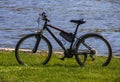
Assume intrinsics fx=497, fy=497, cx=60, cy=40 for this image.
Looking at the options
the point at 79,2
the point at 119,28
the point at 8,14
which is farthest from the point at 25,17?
the point at 79,2

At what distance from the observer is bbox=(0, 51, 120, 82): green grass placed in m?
9.75

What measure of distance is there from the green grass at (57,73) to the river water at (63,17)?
625 centimetres

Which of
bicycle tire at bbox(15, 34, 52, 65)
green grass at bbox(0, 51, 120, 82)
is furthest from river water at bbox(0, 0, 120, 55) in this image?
green grass at bbox(0, 51, 120, 82)

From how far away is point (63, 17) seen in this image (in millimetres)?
30375

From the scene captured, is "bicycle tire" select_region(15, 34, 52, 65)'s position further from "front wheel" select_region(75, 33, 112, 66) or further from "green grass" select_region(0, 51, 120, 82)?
"front wheel" select_region(75, 33, 112, 66)

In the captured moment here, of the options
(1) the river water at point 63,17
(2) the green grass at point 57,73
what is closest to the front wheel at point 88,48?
(2) the green grass at point 57,73

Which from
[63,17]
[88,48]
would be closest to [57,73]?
[88,48]

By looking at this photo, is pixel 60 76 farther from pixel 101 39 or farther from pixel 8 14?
pixel 8 14

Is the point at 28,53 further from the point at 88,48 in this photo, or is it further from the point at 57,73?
the point at 57,73

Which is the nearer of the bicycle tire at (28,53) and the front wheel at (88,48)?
the front wheel at (88,48)

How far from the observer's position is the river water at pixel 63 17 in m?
22.3

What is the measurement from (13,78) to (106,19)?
821 inches

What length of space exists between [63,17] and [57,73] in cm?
2011

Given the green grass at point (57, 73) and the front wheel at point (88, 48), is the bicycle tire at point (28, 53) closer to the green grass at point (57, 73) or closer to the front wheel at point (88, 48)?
the green grass at point (57, 73)
